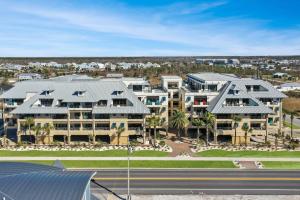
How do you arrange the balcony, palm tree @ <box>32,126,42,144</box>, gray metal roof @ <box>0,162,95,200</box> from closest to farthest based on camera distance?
gray metal roof @ <box>0,162,95,200</box>, palm tree @ <box>32,126,42,144</box>, the balcony

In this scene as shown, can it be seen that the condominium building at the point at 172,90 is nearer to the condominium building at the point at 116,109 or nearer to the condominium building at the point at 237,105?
the condominium building at the point at 237,105

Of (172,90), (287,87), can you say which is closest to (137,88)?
(172,90)

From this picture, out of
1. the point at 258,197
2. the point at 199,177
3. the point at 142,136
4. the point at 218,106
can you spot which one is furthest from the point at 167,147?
the point at 258,197

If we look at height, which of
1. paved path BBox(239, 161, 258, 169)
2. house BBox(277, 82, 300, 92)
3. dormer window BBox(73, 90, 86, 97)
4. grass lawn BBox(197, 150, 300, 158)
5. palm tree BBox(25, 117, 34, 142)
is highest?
dormer window BBox(73, 90, 86, 97)

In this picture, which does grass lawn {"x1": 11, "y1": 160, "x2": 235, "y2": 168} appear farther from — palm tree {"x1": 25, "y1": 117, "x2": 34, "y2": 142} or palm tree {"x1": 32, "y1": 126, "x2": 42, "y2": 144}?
palm tree {"x1": 25, "y1": 117, "x2": 34, "y2": 142}

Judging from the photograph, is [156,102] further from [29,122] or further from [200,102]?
[29,122]

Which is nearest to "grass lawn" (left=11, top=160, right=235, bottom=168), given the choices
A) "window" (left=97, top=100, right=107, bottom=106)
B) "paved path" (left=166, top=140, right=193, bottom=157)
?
"paved path" (left=166, top=140, right=193, bottom=157)
